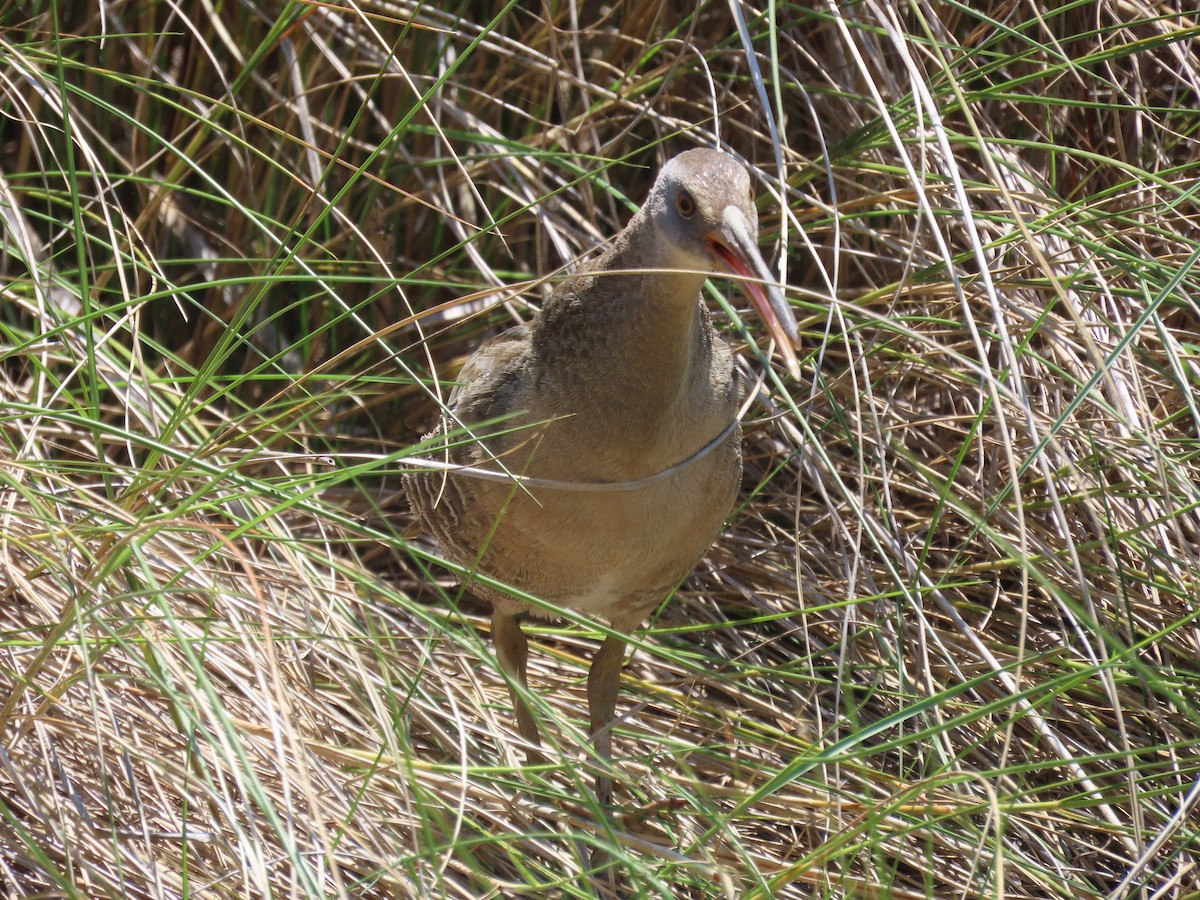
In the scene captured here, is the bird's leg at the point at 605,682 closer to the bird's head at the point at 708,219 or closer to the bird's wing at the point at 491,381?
the bird's wing at the point at 491,381

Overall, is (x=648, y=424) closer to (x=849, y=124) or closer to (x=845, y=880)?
(x=845, y=880)

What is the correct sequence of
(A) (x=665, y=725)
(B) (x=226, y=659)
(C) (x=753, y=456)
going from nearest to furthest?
(B) (x=226, y=659), (A) (x=665, y=725), (C) (x=753, y=456)

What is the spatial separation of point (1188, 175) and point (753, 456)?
127 centimetres

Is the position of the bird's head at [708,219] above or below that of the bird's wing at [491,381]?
above

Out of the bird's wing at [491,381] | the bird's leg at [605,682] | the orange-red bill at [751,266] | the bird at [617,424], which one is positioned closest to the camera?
the orange-red bill at [751,266]

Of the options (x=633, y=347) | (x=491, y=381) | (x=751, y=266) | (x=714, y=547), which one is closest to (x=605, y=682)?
(x=714, y=547)

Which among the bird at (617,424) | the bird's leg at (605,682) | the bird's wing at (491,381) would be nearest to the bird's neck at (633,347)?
the bird at (617,424)

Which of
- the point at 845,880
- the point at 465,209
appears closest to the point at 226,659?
the point at 845,880

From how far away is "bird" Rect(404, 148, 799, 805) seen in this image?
229 centimetres

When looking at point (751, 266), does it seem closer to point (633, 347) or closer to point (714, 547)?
point (633, 347)

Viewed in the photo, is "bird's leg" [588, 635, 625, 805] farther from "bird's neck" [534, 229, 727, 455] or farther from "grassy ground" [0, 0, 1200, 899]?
"bird's neck" [534, 229, 727, 455]

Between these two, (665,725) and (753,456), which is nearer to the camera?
(665,725)

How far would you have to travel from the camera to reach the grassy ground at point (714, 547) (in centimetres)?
197

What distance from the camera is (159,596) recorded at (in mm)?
1735
